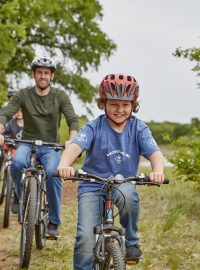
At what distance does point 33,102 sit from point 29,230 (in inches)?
66.0

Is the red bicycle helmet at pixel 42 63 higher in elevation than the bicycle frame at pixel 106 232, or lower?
higher

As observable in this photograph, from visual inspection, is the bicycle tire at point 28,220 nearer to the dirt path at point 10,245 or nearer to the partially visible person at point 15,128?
the dirt path at point 10,245

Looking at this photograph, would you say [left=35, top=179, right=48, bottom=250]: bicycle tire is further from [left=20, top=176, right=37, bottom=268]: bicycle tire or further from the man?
[left=20, top=176, right=37, bottom=268]: bicycle tire

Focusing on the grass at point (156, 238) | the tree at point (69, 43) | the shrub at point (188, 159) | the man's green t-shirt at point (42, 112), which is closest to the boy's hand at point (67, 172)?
the grass at point (156, 238)

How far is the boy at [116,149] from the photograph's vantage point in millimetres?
4953

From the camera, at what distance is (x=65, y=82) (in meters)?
30.2

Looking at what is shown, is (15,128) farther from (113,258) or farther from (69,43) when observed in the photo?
(69,43)

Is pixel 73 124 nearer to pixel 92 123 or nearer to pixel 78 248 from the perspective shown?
pixel 92 123

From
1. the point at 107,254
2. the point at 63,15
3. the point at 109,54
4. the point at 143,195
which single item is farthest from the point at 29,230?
the point at 109,54

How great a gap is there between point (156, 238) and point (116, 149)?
→ 3.63 meters

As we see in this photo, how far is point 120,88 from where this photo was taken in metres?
5.10

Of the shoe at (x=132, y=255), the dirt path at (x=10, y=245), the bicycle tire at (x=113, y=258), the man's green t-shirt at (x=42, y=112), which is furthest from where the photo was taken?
the man's green t-shirt at (x=42, y=112)

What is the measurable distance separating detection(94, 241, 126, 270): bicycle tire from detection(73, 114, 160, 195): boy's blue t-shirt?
64 cm

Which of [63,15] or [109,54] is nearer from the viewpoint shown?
[63,15]
